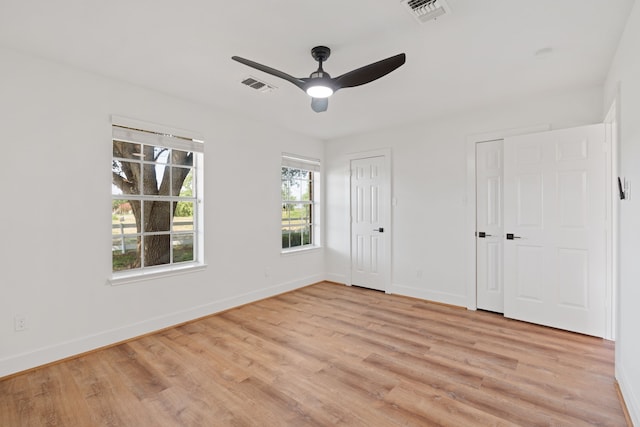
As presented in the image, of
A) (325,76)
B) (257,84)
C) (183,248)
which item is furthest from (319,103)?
(183,248)

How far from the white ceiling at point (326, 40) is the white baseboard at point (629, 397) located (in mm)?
2416

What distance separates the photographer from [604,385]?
2.27 m

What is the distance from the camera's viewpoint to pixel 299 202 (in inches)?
205

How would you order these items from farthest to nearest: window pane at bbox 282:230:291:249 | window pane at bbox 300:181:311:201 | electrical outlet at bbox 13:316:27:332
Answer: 1. window pane at bbox 300:181:311:201
2. window pane at bbox 282:230:291:249
3. electrical outlet at bbox 13:316:27:332

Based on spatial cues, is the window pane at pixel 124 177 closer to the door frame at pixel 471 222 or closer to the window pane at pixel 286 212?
the window pane at pixel 286 212

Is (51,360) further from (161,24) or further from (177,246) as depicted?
(161,24)

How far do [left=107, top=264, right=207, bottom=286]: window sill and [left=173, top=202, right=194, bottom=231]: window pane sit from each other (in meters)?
0.46

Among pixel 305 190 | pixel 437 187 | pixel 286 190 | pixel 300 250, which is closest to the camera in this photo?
pixel 437 187

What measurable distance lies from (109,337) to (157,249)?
0.97 meters

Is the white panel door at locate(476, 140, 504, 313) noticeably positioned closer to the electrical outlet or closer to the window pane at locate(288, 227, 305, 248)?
the window pane at locate(288, 227, 305, 248)

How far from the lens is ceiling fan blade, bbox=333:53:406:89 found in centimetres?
199

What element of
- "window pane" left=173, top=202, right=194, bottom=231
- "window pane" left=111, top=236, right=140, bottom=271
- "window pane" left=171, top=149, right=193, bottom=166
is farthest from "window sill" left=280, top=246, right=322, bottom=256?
"window pane" left=111, top=236, right=140, bottom=271

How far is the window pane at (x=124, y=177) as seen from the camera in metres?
3.15

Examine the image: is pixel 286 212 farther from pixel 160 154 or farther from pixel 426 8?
pixel 426 8
